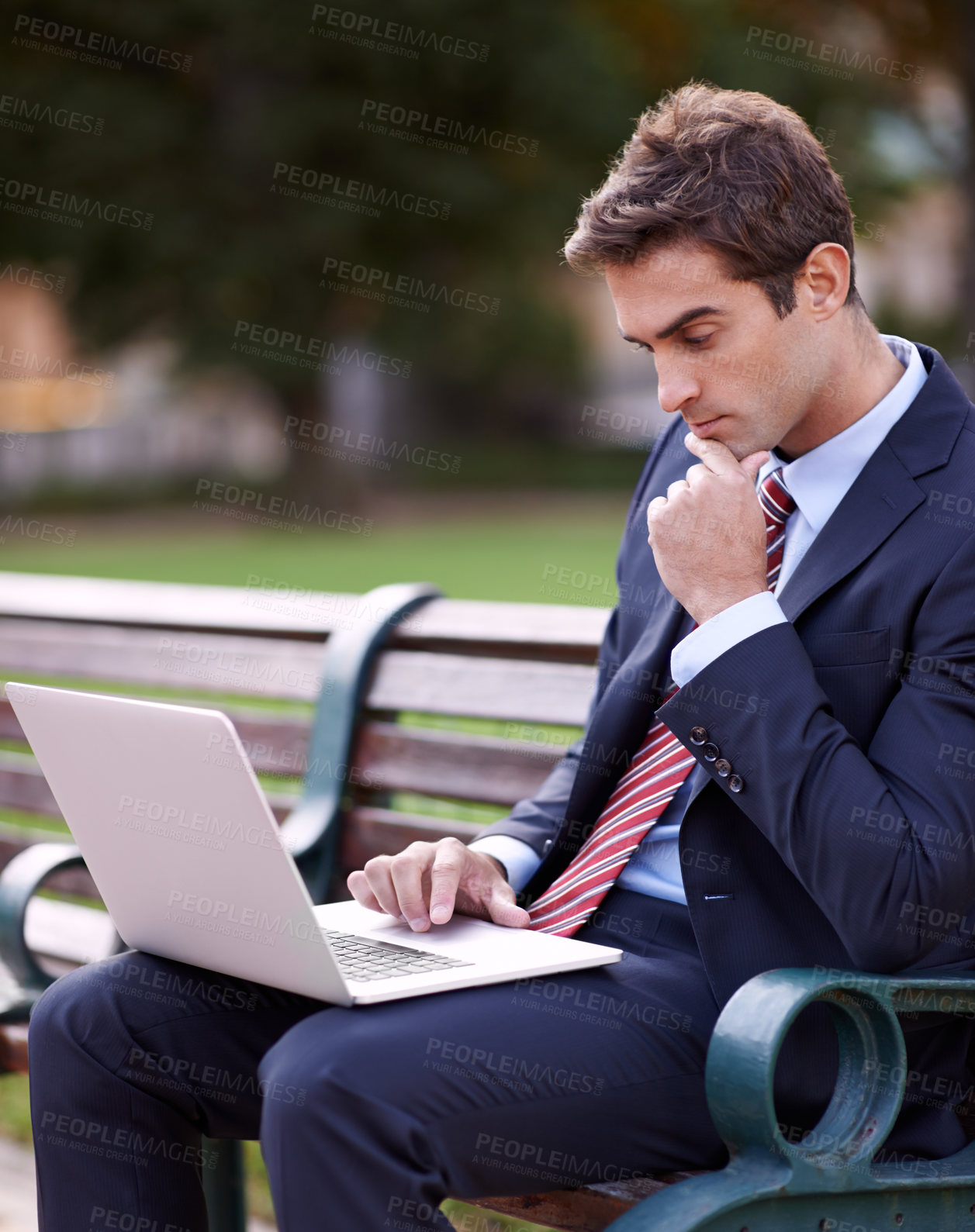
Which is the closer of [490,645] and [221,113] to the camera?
[490,645]

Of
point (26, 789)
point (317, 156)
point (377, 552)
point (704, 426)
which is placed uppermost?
point (317, 156)

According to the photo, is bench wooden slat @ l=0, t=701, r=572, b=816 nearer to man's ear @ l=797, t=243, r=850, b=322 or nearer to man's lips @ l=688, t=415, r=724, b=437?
man's lips @ l=688, t=415, r=724, b=437

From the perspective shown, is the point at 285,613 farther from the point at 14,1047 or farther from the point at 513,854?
the point at 513,854

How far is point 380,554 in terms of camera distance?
1969 centimetres

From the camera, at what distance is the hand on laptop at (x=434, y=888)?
7.41 feet

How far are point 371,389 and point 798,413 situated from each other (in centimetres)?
3493

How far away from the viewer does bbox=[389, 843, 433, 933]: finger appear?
2.26 meters

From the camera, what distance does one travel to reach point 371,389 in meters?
36.6

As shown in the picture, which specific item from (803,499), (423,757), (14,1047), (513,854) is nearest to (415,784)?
(423,757)

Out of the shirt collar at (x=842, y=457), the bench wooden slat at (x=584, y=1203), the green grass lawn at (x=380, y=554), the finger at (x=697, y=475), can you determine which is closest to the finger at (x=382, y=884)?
the bench wooden slat at (x=584, y=1203)

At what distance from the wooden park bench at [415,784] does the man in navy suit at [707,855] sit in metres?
0.08

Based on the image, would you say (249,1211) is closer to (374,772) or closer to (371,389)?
(374,772)

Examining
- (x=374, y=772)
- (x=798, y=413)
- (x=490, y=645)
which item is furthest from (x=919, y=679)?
(x=374, y=772)

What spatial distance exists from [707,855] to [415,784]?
1.35 meters
